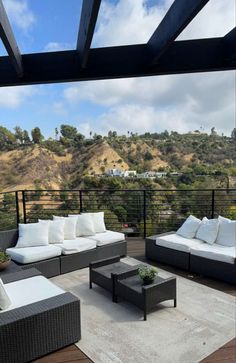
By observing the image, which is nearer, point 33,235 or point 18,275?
point 18,275

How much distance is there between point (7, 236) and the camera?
4410mm

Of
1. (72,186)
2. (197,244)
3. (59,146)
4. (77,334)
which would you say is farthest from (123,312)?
(59,146)

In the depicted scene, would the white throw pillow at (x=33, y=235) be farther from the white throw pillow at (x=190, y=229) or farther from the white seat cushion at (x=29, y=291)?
the white throw pillow at (x=190, y=229)

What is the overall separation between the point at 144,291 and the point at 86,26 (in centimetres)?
245

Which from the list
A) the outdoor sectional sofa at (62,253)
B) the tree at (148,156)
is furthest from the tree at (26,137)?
the outdoor sectional sofa at (62,253)

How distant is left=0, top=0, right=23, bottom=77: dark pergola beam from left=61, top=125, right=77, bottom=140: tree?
21.6 m

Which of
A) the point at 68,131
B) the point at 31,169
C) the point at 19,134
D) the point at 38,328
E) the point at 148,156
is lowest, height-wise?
the point at 38,328

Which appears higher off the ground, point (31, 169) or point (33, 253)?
point (31, 169)

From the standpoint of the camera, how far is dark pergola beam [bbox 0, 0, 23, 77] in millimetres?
1844

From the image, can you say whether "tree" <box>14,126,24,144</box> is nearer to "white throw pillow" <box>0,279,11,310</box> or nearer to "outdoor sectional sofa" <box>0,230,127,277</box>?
"outdoor sectional sofa" <box>0,230,127,277</box>

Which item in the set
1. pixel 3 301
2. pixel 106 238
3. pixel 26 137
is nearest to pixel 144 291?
pixel 3 301

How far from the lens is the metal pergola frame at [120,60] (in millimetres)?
2133

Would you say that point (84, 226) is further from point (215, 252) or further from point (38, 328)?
point (38, 328)

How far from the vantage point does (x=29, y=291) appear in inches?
110
